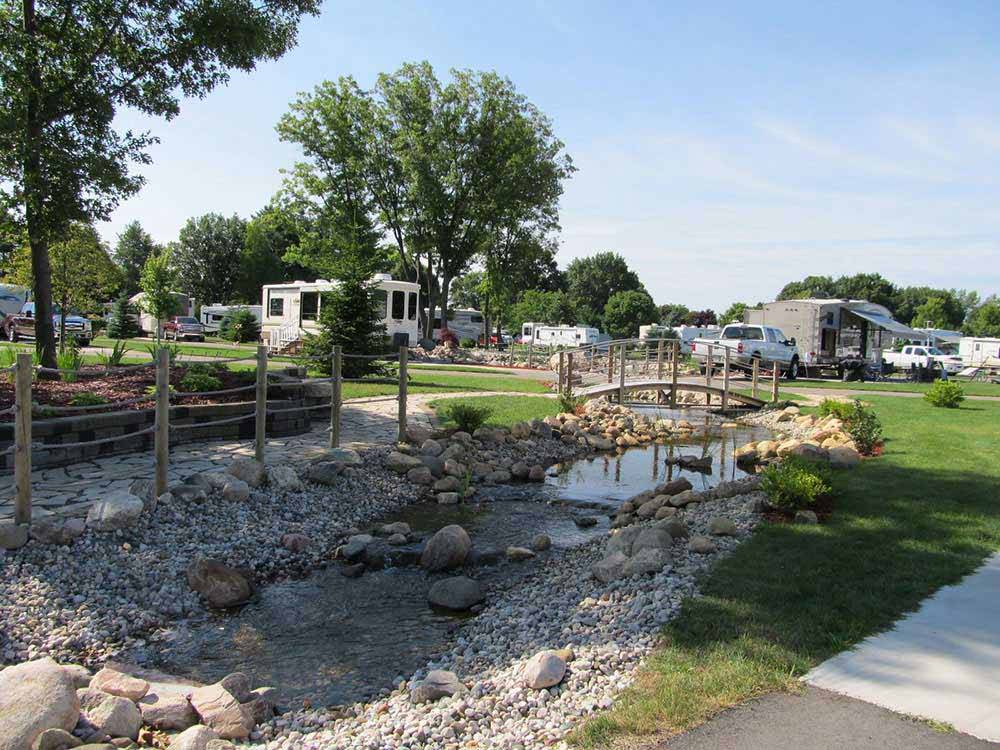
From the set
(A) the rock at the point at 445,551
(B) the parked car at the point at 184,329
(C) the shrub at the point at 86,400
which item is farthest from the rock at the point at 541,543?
(B) the parked car at the point at 184,329

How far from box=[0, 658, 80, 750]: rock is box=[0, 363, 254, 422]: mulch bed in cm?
445

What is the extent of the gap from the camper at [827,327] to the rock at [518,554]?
24102mm

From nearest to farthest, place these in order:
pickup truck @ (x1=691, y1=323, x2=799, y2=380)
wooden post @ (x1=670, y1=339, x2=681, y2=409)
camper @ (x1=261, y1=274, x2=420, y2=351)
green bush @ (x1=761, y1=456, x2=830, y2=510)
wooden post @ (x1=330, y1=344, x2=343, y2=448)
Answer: green bush @ (x1=761, y1=456, x2=830, y2=510) → wooden post @ (x1=330, y1=344, x2=343, y2=448) → wooden post @ (x1=670, y1=339, x2=681, y2=409) → pickup truck @ (x1=691, y1=323, x2=799, y2=380) → camper @ (x1=261, y1=274, x2=420, y2=351)

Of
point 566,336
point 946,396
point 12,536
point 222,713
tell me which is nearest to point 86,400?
point 12,536

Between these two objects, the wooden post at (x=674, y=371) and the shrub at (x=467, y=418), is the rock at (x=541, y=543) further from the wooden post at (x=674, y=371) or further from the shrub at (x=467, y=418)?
the wooden post at (x=674, y=371)

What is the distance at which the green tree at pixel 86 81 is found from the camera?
35.3ft

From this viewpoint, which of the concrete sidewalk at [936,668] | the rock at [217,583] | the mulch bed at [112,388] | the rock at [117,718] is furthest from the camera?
the mulch bed at [112,388]

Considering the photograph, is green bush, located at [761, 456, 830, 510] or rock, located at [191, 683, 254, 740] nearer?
rock, located at [191, 683, 254, 740]

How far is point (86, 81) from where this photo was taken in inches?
449

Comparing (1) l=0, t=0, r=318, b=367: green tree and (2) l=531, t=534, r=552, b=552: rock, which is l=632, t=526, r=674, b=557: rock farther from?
(1) l=0, t=0, r=318, b=367: green tree

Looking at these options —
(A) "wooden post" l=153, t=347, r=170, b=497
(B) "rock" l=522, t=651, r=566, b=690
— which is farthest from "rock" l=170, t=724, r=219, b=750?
(A) "wooden post" l=153, t=347, r=170, b=497

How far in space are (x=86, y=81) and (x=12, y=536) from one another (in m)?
8.42

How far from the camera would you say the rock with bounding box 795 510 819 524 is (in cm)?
669

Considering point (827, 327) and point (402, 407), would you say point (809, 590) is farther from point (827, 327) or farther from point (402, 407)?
point (827, 327)
